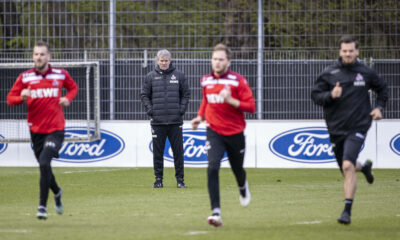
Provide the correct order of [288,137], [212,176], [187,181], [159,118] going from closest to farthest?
[212,176]
[159,118]
[187,181]
[288,137]

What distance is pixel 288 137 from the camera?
18.0 meters

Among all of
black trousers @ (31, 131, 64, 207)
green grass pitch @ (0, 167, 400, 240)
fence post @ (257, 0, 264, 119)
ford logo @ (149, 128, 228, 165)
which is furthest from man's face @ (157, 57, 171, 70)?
fence post @ (257, 0, 264, 119)

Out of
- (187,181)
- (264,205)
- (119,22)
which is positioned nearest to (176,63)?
(119,22)

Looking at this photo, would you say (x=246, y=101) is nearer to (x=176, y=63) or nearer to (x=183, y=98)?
(x=183, y=98)

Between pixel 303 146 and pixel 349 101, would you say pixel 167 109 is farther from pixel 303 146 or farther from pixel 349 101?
pixel 303 146

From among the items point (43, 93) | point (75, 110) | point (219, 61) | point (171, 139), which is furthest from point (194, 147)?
point (219, 61)

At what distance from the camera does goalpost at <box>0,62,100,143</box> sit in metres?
18.4

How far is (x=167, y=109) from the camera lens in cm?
1318

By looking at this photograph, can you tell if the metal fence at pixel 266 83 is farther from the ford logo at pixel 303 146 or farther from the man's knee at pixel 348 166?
the man's knee at pixel 348 166

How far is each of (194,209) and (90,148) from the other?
29.9 ft

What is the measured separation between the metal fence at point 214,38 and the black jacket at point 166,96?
4.78 metres

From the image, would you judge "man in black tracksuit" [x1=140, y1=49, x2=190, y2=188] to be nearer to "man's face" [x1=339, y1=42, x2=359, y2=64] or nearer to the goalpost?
"man's face" [x1=339, y1=42, x2=359, y2=64]

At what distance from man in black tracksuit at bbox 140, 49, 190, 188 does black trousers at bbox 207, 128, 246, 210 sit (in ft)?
14.4

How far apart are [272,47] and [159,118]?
19.2 ft
